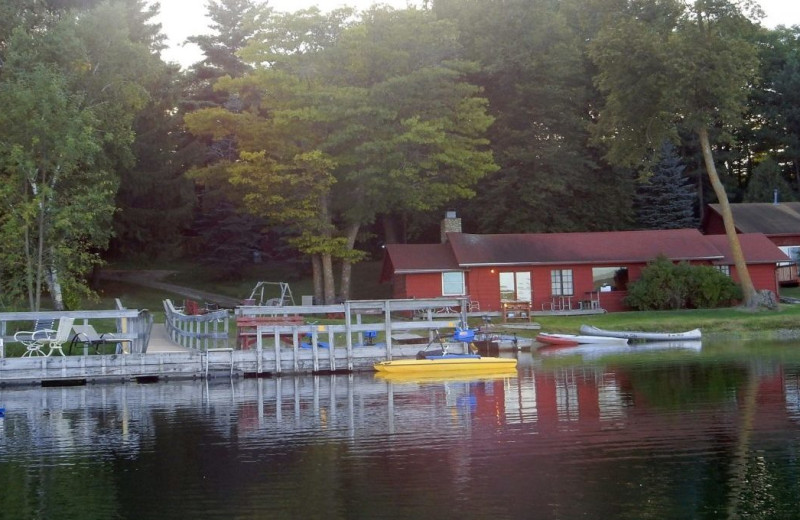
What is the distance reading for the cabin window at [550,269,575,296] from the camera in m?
48.4

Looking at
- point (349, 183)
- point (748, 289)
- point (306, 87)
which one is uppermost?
point (306, 87)

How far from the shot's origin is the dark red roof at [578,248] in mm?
47938

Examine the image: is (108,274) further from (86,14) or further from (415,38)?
(415,38)

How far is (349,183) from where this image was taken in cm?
5053

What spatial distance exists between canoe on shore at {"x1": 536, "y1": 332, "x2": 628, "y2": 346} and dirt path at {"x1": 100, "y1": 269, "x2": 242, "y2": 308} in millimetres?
19564

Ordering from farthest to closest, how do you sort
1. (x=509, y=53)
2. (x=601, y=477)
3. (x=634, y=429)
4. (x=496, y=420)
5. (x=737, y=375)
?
(x=509, y=53) < (x=737, y=375) < (x=496, y=420) < (x=634, y=429) < (x=601, y=477)

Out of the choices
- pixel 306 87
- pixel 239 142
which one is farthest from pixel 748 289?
pixel 239 142

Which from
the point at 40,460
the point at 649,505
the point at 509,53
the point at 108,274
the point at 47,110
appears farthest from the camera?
the point at 108,274

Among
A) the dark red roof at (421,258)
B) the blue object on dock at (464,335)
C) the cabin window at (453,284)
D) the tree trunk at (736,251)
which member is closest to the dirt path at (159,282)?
the dark red roof at (421,258)

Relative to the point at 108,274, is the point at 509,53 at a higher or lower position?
higher

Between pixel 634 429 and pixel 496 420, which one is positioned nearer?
pixel 634 429

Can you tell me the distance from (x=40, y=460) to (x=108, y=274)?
44557 millimetres

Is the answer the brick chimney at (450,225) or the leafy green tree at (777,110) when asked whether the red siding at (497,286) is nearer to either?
the brick chimney at (450,225)

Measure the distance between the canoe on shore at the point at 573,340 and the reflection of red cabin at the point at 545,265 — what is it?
7.77 m
